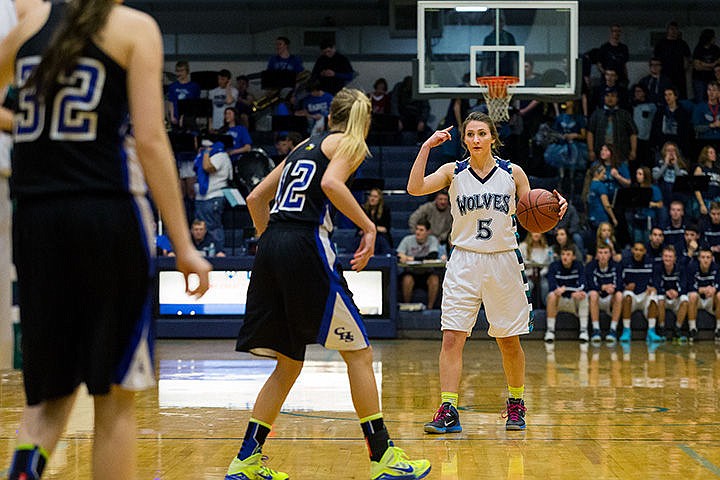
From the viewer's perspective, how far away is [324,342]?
15.3 feet

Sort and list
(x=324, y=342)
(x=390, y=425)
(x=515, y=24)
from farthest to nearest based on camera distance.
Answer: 1. (x=515, y=24)
2. (x=390, y=425)
3. (x=324, y=342)

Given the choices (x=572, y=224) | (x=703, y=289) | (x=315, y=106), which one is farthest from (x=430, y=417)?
(x=315, y=106)

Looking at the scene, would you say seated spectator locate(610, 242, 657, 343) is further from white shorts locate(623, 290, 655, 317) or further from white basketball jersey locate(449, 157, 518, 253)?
white basketball jersey locate(449, 157, 518, 253)

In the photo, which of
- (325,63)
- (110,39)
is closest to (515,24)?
(325,63)

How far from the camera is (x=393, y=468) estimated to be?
4.70 metres

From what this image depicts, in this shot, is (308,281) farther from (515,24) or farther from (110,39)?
→ (515,24)

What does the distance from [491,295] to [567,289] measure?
24.5 feet

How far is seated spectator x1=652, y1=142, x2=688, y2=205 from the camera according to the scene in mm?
15508

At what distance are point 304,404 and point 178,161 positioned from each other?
944 cm

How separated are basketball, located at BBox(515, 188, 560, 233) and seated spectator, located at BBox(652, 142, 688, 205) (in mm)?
9187

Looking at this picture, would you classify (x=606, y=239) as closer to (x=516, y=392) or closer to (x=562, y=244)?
(x=562, y=244)

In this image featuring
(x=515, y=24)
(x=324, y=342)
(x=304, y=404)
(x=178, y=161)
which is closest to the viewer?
(x=324, y=342)

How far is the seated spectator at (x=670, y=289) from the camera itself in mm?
13922

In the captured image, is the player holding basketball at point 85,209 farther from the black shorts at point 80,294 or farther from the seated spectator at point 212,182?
the seated spectator at point 212,182
